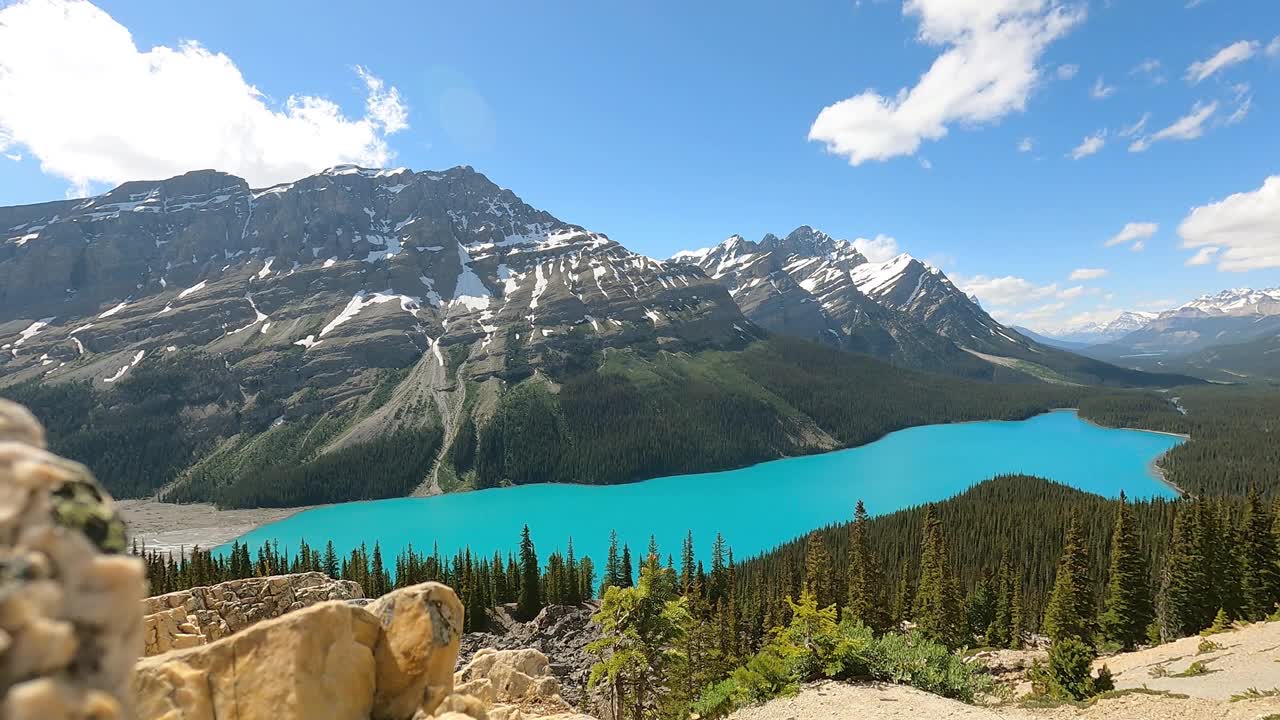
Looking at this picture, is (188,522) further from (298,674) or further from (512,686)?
(298,674)

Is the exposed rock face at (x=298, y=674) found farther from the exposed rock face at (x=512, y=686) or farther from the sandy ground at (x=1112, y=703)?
Result: the sandy ground at (x=1112, y=703)

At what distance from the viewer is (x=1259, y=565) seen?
124 feet

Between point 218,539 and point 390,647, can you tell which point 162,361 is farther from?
point 390,647

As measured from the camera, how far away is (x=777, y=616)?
50.1 metres

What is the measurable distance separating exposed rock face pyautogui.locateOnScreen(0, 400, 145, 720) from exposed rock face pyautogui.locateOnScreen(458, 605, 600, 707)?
4790 cm

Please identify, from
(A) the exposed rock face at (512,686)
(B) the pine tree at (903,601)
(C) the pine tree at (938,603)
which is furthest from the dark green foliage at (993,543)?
(A) the exposed rock face at (512,686)

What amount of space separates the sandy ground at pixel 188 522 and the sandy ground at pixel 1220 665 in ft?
435

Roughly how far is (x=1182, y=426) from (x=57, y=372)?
38199cm

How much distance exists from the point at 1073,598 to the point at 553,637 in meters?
43.8

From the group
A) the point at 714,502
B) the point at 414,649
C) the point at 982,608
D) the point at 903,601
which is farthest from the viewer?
the point at 714,502

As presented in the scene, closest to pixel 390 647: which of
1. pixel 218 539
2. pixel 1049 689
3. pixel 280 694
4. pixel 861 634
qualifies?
pixel 280 694

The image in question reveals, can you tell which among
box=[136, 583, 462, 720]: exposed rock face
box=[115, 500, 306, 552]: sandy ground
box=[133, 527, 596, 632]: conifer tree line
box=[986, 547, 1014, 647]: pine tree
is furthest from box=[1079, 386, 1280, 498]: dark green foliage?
box=[115, 500, 306, 552]: sandy ground

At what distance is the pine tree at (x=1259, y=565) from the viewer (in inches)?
1446

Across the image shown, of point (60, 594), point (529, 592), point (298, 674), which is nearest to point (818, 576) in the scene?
point (529, 592)
